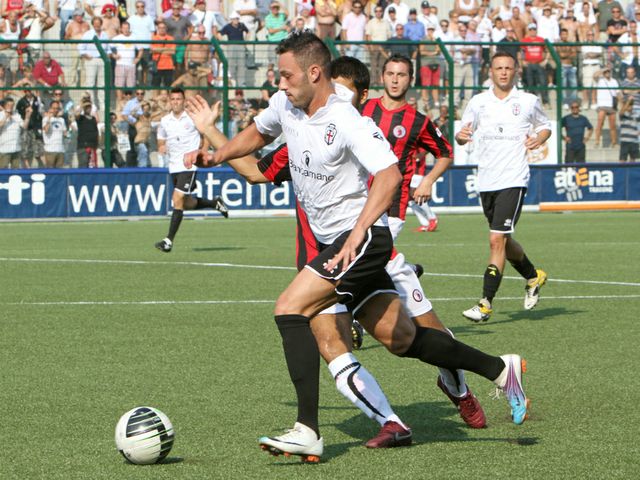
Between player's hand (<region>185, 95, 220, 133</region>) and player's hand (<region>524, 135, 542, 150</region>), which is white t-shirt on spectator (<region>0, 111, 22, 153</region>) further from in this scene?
player's hand (<region>185, 95, 220, 133</region>)

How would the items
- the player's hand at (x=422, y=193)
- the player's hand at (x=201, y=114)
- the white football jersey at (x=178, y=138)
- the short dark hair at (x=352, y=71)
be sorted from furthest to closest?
the white football jersey at (x=178, y=138) → the player's hand at (x=422, y=193) → the short dark hair at (x=352, y=71) → the player's hand at (x=201, y=114)

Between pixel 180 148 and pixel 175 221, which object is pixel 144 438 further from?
pixel 180 148

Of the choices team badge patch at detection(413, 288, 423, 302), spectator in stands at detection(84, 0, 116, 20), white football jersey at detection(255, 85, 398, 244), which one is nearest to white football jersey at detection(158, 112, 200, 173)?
spectator in stands at detection(84, 0, 116, 20)

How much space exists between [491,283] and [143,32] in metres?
18.9

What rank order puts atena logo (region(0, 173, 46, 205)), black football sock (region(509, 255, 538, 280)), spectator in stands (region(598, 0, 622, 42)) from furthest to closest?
spectator in stands (region(598, 0, 622, 42)) < atena logo (region(0, 173, 46, 205)) < black football sock (region(509, 255, 538, 280))

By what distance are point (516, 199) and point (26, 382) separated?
559 cm

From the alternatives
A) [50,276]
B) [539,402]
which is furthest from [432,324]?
[50,276]

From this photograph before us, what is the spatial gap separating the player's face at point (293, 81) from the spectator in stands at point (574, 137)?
24.7 m

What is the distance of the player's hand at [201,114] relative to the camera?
21.8ft

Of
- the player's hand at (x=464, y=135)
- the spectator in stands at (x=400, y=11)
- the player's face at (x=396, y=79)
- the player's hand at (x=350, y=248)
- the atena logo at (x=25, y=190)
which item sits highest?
the spectator in stands at (x=400, y=11)

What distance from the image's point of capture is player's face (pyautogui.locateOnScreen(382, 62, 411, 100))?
9.38 metres

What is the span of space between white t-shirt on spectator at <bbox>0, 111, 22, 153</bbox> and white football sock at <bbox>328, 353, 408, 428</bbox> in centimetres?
2105

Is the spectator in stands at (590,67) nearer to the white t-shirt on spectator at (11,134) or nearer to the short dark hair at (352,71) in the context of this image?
the white t-shirt on spectator at (11,134)

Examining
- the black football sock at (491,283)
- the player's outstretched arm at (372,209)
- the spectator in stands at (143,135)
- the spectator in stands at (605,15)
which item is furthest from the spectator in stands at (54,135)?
the player's outstretched arm at (372,209)
